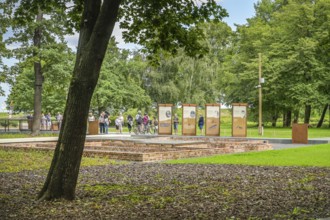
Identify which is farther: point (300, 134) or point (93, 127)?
point (93, 127)

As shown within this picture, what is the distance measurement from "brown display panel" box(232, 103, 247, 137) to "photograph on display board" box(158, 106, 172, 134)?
510 cm

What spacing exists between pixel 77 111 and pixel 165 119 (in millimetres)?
29137

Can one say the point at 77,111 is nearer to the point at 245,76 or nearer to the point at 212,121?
the point at 212,121

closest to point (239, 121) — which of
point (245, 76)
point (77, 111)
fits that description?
point (245, 76)

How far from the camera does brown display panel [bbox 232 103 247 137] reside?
115ft

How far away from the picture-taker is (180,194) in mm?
9617

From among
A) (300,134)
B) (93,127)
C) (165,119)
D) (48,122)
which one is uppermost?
(165,119)

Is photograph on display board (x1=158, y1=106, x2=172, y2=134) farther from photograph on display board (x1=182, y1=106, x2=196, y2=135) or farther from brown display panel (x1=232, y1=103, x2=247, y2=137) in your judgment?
brown display panel (x1=232, y1=103, x2=247, y2=137)

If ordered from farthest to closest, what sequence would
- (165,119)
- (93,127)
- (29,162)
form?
1. (93,127)
2. (165,119)
3. (29,162)

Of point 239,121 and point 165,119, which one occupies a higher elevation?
point 165,119

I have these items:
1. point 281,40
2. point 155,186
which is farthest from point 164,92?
point 155,186

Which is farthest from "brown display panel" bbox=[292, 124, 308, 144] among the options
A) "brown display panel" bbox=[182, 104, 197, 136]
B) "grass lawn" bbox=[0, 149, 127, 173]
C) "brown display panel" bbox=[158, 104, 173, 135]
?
"grass lawn" bbox=[0, 149, 127, 173]

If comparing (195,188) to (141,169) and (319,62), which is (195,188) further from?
(319,62)

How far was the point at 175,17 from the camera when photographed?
1162 centimetres
